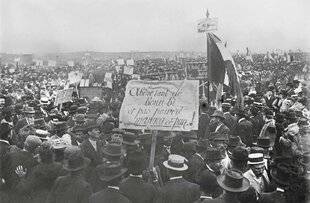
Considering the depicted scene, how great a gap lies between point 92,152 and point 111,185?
214cm

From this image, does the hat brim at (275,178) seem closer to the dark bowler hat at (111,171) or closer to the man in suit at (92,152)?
the dark bowler hat at (111,171)

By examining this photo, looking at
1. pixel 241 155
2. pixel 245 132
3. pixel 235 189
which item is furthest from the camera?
pixel 245 132

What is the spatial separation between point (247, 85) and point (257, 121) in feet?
46.6

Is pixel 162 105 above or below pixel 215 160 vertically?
above

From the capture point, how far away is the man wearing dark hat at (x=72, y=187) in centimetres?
502

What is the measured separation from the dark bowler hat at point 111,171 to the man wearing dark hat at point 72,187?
0.83ft

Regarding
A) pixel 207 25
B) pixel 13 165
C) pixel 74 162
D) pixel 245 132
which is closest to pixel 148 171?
pixel 74 162

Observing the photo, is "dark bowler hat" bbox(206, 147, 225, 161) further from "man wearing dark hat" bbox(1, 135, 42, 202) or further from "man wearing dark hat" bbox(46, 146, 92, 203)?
"man wearing dark hat" bbox(1, 135, 42, 202)

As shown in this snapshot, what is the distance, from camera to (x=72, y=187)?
16.6 ft

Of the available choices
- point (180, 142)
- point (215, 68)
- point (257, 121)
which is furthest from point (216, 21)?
point (180, 142)

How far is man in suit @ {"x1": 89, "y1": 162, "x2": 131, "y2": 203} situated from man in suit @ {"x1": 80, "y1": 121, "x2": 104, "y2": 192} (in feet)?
2.83

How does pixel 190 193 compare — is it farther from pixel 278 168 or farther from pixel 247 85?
pixel 247 85

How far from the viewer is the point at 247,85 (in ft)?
81.1

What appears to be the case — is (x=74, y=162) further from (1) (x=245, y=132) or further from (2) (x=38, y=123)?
(1) (x=245, y=132)
